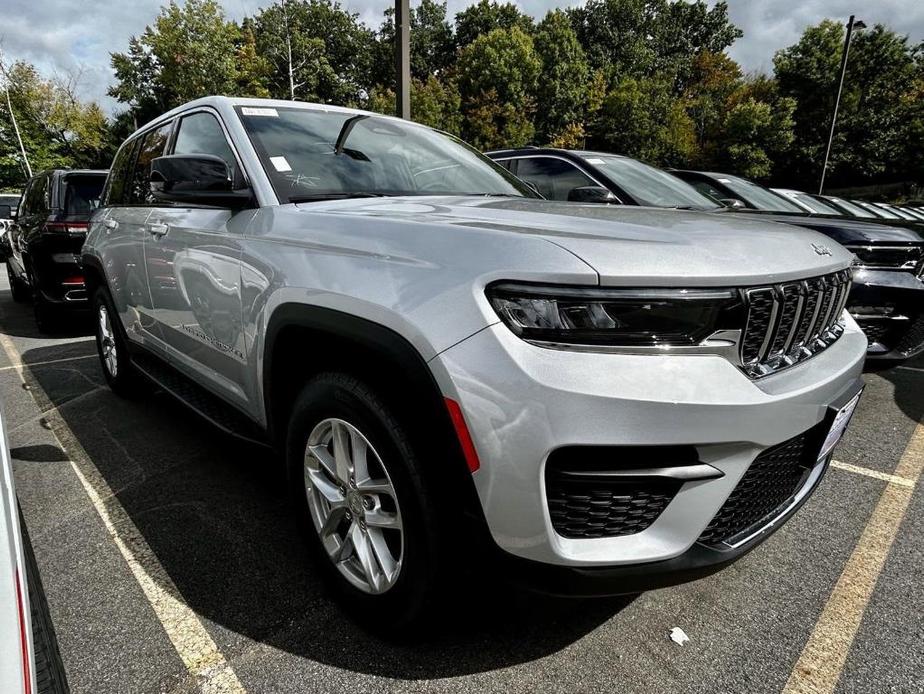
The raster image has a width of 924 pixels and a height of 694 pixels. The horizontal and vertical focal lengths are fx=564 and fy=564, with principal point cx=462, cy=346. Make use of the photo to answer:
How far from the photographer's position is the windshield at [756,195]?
639cm

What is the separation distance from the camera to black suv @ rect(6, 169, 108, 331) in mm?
5949

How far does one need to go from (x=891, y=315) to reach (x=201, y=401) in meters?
3.93

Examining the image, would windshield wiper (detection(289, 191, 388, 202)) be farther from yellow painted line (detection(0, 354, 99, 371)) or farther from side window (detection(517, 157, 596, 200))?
yellow painted line (detection(0, 354, 99, 371))

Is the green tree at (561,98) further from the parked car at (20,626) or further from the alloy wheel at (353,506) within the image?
the parked car at (20,626)

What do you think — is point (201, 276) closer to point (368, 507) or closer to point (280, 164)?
point (280, 164)

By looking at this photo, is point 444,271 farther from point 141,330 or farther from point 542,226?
point 141,330

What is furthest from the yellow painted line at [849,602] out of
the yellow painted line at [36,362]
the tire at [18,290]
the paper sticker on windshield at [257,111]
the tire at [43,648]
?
the tire at [18,290]

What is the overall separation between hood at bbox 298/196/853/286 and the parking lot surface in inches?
34.5

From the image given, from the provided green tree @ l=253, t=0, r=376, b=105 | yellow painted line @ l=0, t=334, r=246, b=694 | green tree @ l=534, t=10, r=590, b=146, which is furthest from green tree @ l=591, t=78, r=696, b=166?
yellow painted line @ l=0, t=334, r=246, b=694

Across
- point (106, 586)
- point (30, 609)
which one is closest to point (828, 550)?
point (30, 609)

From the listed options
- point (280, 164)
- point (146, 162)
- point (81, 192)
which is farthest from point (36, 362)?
point (280, 164)

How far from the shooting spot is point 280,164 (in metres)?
2.21

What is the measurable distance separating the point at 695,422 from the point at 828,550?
156cm

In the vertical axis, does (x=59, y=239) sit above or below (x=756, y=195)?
below
